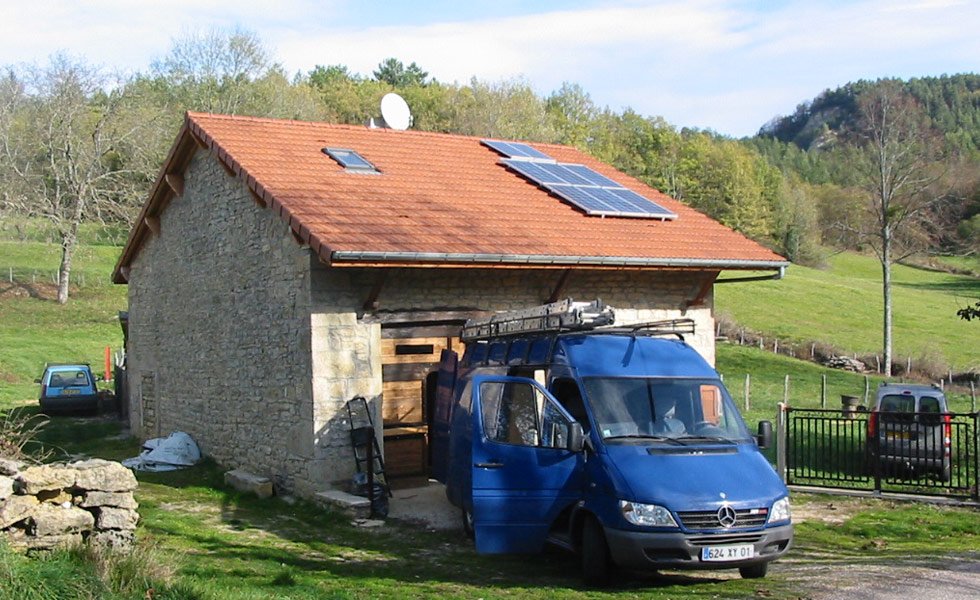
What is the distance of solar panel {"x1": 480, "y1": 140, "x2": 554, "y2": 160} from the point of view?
749 inches

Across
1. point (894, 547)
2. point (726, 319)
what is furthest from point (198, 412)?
point (726, 319)

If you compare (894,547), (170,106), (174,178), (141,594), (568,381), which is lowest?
(894,547)

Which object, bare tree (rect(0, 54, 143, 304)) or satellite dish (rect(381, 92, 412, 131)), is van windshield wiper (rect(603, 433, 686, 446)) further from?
bare tree (rect(0, 54, 143, 304))

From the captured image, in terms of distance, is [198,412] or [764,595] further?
[198,412]

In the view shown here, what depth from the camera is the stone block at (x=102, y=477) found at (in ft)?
29.6

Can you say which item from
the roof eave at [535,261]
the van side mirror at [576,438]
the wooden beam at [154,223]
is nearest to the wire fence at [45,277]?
the wooden beam at [154,223]

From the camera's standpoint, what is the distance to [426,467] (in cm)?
1403

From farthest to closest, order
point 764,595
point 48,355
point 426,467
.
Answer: point 48,355
point 426,467
point 764,595

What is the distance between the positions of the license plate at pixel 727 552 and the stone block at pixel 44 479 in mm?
5712

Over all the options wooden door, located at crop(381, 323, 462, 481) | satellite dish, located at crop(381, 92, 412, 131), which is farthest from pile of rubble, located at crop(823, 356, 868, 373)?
wooden door, located at crop(381, 323, 462, 481)

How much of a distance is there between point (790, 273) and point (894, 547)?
5091 centimetres

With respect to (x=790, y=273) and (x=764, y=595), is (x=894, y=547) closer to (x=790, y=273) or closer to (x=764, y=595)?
(x=764, y=595)

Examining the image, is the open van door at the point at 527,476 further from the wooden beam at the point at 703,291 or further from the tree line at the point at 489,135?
the tree line at the point at 489,135

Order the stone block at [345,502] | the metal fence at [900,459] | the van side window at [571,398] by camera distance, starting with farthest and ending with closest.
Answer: the metal fence at [900,459], the stone block at [345,502], the van side window at [571,398]
